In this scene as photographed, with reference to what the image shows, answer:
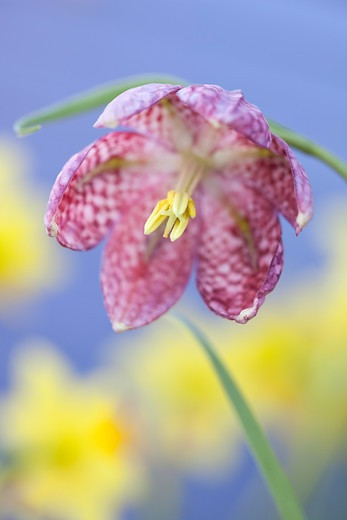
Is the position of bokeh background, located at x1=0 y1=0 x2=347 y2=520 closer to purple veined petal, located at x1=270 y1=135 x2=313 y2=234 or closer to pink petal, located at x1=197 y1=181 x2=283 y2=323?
pink petal, located at x1=197 y1=181 x2=283 y2=323

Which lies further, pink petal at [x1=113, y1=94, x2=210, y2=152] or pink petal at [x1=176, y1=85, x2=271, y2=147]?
pink petal at [x1=113, y1=94, x2=210, y2=152]

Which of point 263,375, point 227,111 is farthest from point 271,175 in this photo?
point 263,375

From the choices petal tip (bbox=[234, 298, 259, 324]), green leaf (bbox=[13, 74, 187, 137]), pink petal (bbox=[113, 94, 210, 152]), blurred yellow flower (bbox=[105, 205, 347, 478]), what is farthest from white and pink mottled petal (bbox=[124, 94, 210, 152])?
blurred yellow flower (bbox=[105, 205, 347, 478])

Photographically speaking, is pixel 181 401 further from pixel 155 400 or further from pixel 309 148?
pixel 309 148

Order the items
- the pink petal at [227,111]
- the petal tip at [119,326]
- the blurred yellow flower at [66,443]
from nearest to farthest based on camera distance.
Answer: the pink petal at [227,111], the petal tip at [119,326], the blurred yellow flower at [66,443]

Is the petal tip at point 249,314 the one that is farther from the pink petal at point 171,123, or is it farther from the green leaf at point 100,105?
the pink petal at point 171,123

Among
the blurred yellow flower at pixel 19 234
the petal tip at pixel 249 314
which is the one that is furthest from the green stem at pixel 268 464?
the blurred yellow flower at pixel 19 234
